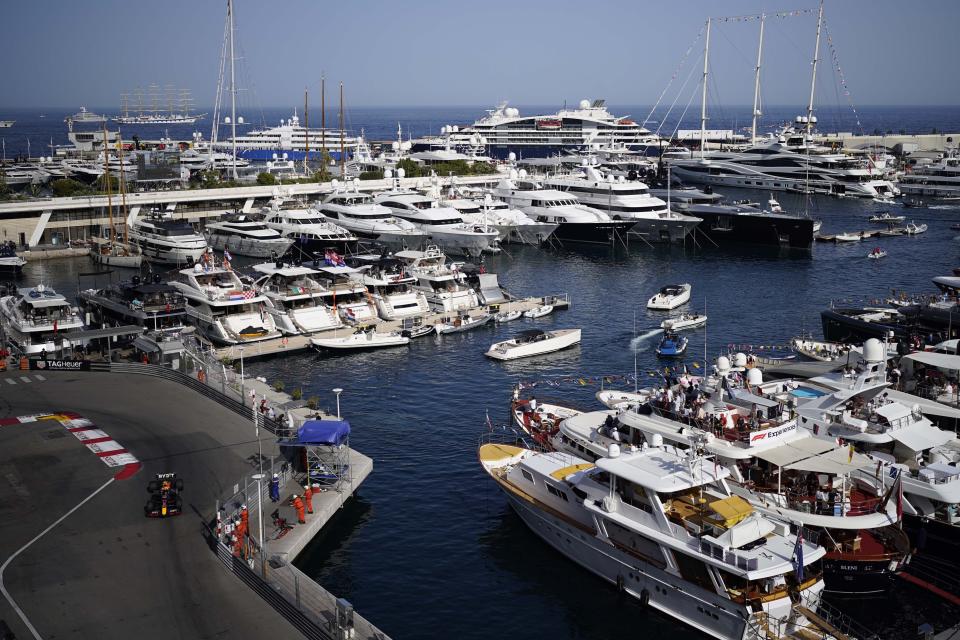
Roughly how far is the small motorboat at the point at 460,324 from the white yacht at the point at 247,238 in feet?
77.7

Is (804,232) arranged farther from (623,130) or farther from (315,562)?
(623,130)

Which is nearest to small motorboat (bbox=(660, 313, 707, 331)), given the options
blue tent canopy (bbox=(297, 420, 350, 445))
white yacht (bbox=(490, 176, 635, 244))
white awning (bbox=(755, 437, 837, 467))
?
white awning (bbox=(755, 437, 837, 467))

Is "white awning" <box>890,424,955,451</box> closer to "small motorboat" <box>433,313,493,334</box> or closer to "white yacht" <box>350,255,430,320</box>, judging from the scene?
"small motorboat" <box>433,313,493,334</box>

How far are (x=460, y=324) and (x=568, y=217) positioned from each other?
3292cm

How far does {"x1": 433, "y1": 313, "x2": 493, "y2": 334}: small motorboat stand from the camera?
157 feet

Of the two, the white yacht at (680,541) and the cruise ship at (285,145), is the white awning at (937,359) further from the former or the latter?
the cruise ship at (285,145)

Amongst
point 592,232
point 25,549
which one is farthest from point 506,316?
point 25,549

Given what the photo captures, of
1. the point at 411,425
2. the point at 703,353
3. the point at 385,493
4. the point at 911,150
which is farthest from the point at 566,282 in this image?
the point at 911,150

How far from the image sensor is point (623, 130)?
155125 millimetres

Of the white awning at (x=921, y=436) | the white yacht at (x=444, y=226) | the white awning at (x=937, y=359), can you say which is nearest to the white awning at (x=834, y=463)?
the white awning at (x=921, y=436)

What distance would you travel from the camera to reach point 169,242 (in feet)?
218

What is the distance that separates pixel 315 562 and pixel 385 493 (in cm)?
472

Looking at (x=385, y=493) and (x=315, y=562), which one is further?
(x=385, y=493)

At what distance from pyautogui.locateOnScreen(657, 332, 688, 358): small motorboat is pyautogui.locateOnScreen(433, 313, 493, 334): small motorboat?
31.3 ft
